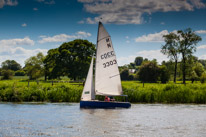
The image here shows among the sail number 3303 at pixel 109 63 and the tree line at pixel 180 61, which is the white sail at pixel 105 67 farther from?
the tree line at pixel 180 61

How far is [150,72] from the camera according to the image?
9744 centimetres

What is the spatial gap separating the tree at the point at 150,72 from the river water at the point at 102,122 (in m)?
62.5

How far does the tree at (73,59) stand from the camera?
91.6 metres

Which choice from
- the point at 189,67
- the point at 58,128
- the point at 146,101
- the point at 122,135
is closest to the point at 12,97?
the point at 146,101

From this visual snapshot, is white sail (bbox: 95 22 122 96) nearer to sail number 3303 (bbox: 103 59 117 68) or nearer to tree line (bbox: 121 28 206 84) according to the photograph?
sail number 3303 (bbox: 103 59 117 68)

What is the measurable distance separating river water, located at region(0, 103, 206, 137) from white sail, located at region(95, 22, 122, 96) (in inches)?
126

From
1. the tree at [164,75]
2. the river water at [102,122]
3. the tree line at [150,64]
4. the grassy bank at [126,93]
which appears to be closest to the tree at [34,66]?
the tree line at [150,64]

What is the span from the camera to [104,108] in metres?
34.2

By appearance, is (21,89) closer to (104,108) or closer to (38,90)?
(38,90)

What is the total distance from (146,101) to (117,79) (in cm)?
694

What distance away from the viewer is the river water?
21688 millimetres

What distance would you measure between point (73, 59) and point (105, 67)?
60.2 m

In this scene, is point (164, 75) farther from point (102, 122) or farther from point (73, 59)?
point (102, 122)

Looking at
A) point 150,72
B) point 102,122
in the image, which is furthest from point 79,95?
point 150,72
